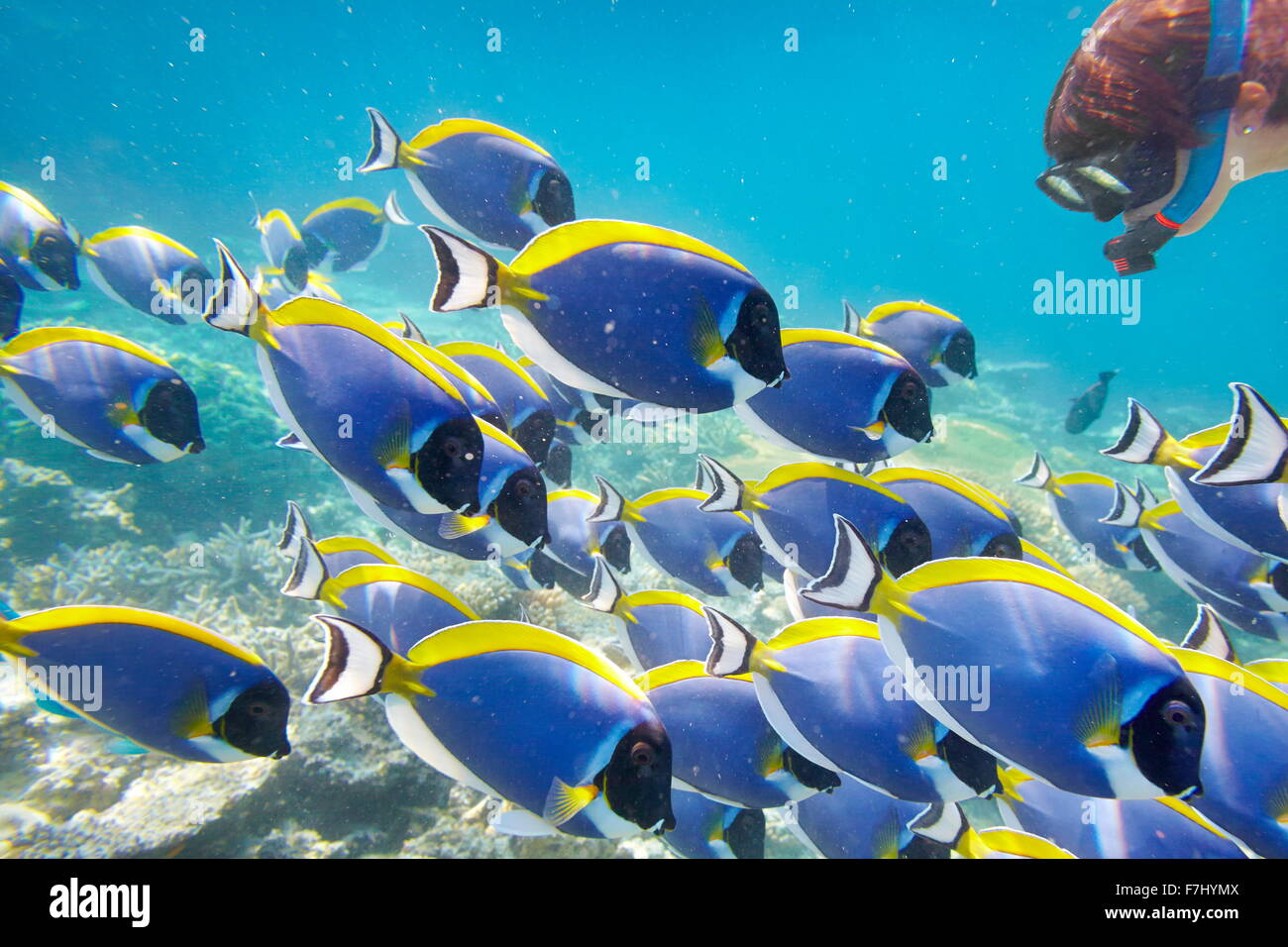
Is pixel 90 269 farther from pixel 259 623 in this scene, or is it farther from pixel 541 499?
pixel 541 499

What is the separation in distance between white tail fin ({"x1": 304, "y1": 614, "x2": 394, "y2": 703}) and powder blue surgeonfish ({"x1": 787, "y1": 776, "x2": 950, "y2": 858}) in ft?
5.43

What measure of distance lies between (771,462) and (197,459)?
8.61 meters

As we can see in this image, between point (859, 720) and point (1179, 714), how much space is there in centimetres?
70

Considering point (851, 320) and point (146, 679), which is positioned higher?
point (851, 320)

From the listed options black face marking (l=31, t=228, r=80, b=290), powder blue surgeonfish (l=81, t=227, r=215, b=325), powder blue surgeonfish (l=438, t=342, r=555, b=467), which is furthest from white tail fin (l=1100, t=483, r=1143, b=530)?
black face marking (l=31, t=228, r=80, b=290)

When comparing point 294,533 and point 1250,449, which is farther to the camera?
point 294,533

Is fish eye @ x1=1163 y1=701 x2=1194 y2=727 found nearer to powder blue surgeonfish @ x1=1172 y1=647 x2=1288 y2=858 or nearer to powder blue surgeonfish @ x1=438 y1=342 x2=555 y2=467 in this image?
powder blue surgeonfish @ x1=1172 y1=647 x2=1288 y2=858

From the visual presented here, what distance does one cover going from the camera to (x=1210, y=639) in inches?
76.4

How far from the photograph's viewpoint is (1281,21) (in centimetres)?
136

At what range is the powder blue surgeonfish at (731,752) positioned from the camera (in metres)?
1.82

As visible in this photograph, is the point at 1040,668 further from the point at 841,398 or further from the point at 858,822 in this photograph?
the point at 858,822

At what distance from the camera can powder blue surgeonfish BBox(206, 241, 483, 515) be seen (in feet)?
5.00

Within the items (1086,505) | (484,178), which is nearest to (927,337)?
(1086,505)

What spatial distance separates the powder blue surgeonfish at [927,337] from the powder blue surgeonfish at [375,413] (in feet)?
7.34
